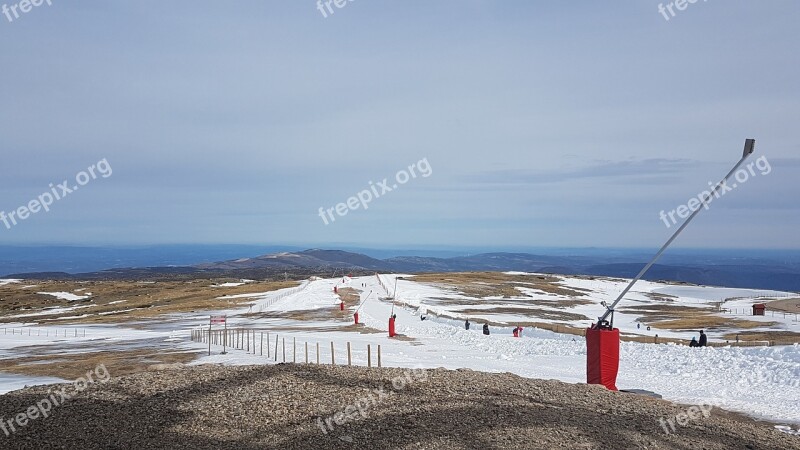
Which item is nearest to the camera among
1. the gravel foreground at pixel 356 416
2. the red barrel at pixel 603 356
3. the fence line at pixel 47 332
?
the gravel foreground at pixel 356 416

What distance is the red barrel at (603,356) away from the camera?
2105cm

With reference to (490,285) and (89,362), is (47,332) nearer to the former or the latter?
(89,362)

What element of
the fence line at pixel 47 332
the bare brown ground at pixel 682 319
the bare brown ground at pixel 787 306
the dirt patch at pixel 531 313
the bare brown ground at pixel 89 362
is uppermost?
the bare brown ground at pixel 89 362

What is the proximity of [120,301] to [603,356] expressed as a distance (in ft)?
323

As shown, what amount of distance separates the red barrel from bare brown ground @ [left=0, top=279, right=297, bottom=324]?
2450 inches

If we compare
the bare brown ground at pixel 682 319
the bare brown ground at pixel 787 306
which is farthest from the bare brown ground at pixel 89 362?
the bare brown ground at pixel 787 306

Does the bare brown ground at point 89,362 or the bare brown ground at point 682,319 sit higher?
the bare brown ground at point 89,362

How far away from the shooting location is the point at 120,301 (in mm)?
103375

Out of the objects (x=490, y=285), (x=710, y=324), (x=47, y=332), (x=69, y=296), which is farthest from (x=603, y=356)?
(x=69, y=296)

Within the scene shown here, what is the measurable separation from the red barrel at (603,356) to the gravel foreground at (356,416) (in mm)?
2397

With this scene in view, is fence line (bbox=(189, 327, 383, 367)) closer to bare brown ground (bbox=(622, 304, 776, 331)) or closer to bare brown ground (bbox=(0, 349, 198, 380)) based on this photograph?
bare brown ground (bbox=(0, 349, 198, 380))

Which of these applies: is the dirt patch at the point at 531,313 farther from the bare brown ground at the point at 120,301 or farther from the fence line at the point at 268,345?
the fence line at the point at 268,345

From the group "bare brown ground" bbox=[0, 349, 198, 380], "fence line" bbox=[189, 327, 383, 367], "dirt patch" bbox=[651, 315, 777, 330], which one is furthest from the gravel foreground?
"dirt patch" bbox=[651, 315, 777, 330]

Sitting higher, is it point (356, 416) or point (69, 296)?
point (356, 416)
